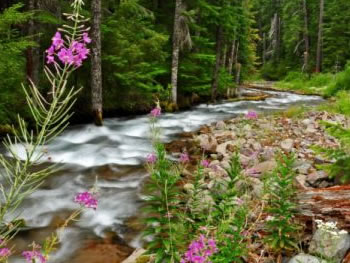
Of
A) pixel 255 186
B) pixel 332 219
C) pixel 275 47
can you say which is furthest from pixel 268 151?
pixel 275 47

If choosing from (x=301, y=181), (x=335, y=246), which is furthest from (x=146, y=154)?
(x=335, y=246)

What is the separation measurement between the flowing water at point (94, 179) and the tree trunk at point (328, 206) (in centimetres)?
252

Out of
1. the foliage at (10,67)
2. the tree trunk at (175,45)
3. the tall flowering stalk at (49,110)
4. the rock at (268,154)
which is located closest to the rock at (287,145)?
the rock at (268,154)

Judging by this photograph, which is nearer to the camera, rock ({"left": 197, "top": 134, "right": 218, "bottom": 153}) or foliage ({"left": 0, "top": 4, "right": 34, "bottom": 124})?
foliage ({"left": 0, "top": 4, "right": 34, "bottom": 124})

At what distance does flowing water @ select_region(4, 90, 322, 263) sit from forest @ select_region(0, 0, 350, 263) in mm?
36

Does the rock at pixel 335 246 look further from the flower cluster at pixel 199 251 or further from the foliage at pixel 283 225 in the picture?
the flower cluster at pixel 199 251

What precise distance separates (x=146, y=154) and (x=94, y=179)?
2402 millimetres

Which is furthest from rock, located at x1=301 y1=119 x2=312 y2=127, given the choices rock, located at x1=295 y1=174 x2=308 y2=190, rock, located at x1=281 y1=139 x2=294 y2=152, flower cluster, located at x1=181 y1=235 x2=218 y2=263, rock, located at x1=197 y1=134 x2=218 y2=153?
flower cluster, located at x1=181 y1=235 x2=218 y2=263

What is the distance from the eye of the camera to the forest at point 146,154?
2.86m

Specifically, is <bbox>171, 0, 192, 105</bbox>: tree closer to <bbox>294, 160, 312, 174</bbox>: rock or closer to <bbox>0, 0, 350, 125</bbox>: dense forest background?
<bbox>0, 0, 350, 125</bbox>: dense forest background

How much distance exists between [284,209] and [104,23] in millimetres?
12436

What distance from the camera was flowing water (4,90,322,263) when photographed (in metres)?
6.04

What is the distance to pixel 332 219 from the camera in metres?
3.81

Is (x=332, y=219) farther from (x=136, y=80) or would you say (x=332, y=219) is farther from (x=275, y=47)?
(x=275, y=47)
